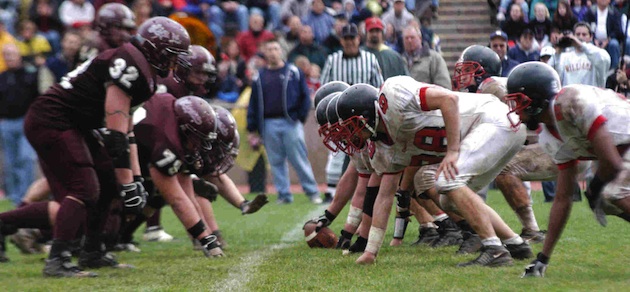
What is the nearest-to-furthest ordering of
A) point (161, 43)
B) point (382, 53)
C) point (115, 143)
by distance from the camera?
point (115, 143) < point (161, 43) < point (382, 53)

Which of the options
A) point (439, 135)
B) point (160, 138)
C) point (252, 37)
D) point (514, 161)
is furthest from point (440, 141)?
point (252, 37)

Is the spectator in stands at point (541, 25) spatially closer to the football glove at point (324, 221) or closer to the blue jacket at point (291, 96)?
the blue jacket at point (291, 96)

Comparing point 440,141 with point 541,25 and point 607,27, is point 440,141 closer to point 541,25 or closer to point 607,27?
point 541,25

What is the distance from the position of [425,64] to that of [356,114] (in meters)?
4.96

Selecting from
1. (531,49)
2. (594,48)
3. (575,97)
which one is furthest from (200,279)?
(531,49)

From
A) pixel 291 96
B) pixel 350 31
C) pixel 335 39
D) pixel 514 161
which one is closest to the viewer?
pixel 514 161

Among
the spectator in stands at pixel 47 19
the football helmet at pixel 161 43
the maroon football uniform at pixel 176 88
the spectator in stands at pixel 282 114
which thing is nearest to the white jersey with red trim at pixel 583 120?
the football helmet at pixel 161 43

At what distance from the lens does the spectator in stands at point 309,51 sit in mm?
15555

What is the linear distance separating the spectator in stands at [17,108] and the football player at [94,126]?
6.67 m

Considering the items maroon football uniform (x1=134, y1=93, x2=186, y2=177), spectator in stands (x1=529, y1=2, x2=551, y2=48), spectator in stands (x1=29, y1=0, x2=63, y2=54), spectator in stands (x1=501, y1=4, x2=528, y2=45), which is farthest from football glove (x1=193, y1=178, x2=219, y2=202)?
spectator in stands (x1=29, y1=0, x2=63, y2=54)

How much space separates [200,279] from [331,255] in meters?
1.42

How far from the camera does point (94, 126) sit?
6.68 meters

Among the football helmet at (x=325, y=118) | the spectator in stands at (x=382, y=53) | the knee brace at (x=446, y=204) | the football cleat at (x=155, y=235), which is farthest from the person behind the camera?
the spectator in stands at (x=382, y=53)

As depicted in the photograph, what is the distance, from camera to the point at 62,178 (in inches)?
254
